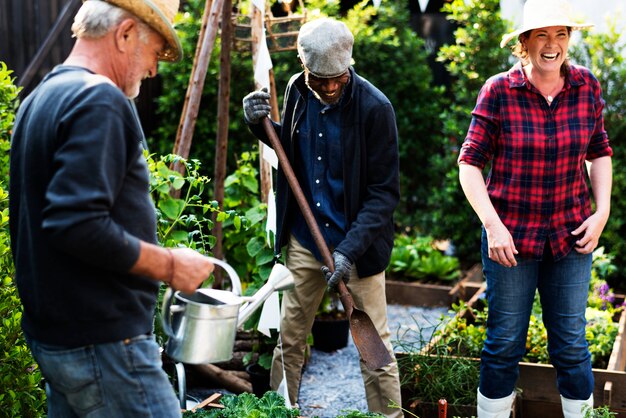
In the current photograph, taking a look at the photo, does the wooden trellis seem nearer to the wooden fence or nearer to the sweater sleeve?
the wooden fence

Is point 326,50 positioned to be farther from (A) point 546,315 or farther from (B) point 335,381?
(B) point 335,381

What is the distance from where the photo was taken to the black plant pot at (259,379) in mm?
4117

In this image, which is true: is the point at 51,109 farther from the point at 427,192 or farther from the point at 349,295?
the point at 427,192

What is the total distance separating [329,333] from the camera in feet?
16.7

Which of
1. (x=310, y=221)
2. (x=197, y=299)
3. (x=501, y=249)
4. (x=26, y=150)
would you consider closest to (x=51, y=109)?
(x=26, y=150)

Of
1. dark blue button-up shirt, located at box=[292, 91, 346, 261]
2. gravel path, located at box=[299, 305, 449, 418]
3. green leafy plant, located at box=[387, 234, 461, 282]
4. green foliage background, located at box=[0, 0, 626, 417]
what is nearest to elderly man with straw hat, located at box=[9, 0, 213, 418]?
dark blue button-up shirt, located at box=[292, 91, 346, 261]

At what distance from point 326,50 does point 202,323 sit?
4.44 ft

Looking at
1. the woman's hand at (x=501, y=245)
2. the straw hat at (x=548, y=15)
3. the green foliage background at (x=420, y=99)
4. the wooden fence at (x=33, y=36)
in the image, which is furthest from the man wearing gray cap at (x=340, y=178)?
the wooden fence at (x=33, y=36)

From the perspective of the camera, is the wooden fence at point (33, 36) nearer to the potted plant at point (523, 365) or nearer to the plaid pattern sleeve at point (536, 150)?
the potted plant at point (523, 365)

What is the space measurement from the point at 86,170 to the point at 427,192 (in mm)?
5678

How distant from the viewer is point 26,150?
6.48ft

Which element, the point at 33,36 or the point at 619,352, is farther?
the point at 33,36

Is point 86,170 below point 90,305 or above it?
above

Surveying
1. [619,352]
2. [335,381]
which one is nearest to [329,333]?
[335,381]
